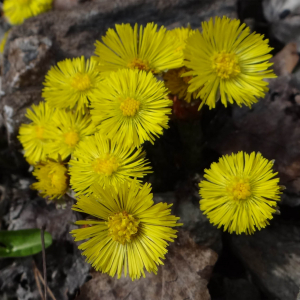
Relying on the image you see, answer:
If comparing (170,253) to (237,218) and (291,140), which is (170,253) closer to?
(237,218)

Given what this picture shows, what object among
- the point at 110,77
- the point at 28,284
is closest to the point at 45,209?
the point at 28,284

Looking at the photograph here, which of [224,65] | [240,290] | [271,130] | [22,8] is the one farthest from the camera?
[22,8]

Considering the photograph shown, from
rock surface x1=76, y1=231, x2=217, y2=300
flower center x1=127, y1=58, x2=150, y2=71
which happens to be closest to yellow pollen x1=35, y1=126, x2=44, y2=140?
flower center x1=127, y1=58, x2=150, y2=71

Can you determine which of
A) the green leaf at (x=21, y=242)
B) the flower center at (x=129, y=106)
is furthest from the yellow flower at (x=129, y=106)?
the green leaf at (x=21, y=242)

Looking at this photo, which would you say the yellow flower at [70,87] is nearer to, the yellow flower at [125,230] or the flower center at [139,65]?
the flower center at [139,65]

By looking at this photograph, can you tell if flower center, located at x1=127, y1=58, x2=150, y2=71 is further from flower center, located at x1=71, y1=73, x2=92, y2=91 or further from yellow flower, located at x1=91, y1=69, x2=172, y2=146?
flower center, located at x1=71, y1=73, x2=92, y2=91

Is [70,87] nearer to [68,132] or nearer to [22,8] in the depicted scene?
[68,132]

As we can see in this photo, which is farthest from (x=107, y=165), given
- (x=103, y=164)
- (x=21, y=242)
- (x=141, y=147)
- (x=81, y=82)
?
(x=21, y=242)
